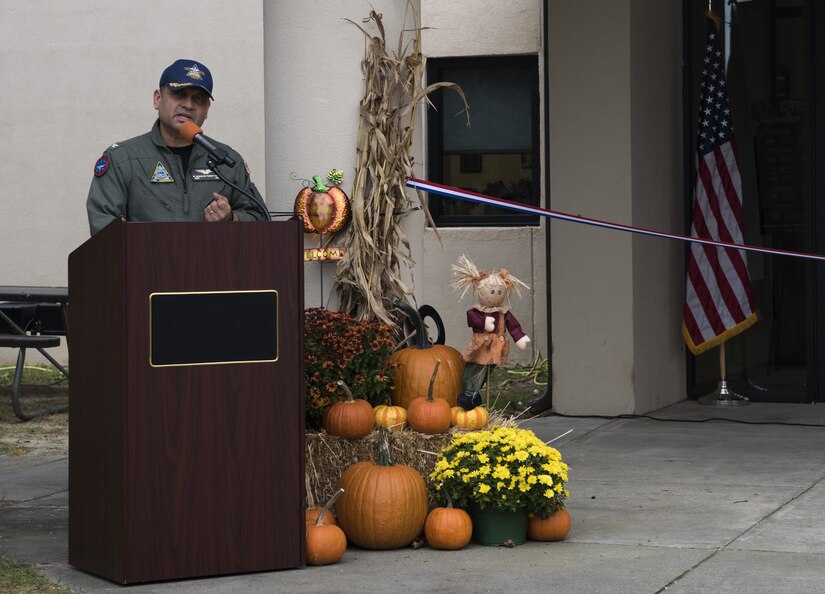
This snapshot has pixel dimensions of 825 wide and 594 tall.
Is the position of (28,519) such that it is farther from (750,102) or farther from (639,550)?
(750,102)

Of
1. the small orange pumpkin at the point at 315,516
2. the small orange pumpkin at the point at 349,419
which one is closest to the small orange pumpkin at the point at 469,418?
the small orange pumpkin at the point at 349,419

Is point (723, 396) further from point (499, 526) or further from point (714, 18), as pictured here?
point (499, 526)

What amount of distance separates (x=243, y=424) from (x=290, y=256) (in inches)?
25.5

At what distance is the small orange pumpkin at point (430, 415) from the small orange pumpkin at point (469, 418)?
0.09 meters

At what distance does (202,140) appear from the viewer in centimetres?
512

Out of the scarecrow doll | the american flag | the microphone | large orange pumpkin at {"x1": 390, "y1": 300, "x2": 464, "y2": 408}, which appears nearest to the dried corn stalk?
large orange pumpkin at {"x1": 390, "y1": 300, "x2": 464, "y2": 408}

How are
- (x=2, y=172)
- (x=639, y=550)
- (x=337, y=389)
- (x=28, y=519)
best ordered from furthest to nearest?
1. (x=2, y=172)
2. (x=28, y=519)
3. (x=337, y=389)
4. (x=639, y=550)

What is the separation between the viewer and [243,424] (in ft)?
17.2

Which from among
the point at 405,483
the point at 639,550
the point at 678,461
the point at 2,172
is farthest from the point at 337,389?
the point at 2,172

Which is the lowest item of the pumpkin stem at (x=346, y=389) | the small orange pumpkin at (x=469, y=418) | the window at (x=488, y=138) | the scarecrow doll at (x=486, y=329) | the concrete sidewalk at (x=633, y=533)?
the concrete sidewalk at (x=633, y=533)

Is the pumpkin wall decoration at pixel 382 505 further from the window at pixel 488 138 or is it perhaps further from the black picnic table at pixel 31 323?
the window at pixel 488 138

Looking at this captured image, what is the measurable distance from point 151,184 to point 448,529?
1810 millimetres

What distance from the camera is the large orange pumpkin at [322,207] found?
6.49 metres

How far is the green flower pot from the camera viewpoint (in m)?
5.73
